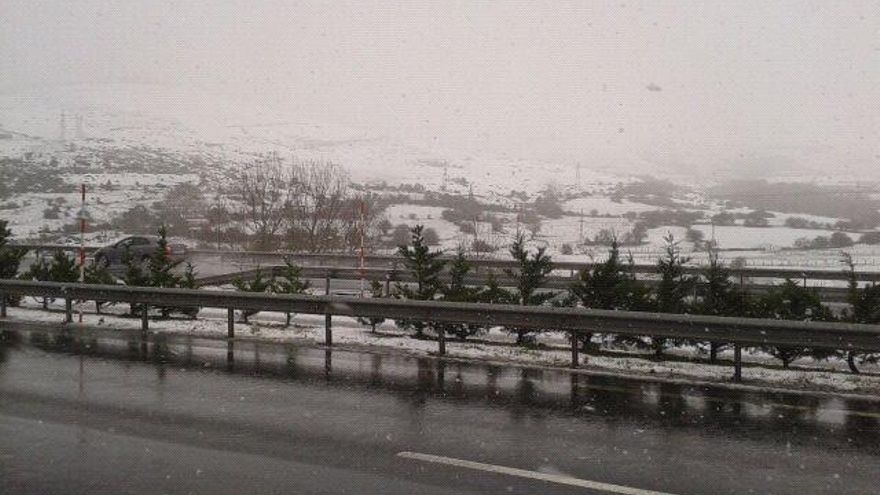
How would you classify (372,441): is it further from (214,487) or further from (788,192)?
(788,192)

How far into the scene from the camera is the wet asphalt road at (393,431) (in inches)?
228

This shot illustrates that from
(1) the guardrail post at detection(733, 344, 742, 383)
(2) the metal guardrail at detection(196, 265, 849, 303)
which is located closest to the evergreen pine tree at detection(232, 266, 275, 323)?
(2) the metal guardrail at detection(196, 265, 849, 303)

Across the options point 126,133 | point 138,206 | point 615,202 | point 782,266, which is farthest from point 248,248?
point 126,133

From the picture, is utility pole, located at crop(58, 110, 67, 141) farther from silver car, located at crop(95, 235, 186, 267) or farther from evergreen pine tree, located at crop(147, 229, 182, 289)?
evergreen pine tree, located at crop(147, 229, 182, 289)

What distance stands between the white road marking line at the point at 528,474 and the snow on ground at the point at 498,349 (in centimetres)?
455

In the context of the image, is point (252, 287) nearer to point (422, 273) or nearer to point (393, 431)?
point (422, 273)

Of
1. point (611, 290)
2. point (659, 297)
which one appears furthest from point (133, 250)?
point (659, 297)

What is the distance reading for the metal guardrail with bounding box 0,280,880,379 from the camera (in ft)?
30.5

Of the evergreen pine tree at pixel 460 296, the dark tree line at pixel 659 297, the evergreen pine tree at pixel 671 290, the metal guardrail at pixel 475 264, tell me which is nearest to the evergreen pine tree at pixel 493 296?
the dark tree line at pixel 659 297

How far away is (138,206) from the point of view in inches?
1978

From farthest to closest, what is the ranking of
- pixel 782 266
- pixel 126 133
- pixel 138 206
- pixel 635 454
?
pixel 126 133
pixel 138 206
pixel 782 266
pixel 635 454

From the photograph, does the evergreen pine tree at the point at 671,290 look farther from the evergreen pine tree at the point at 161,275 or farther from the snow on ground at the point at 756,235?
the snow on ground at the point at 756,235

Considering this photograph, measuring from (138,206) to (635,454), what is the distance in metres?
49.0

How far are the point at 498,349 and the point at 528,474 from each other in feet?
19.7
